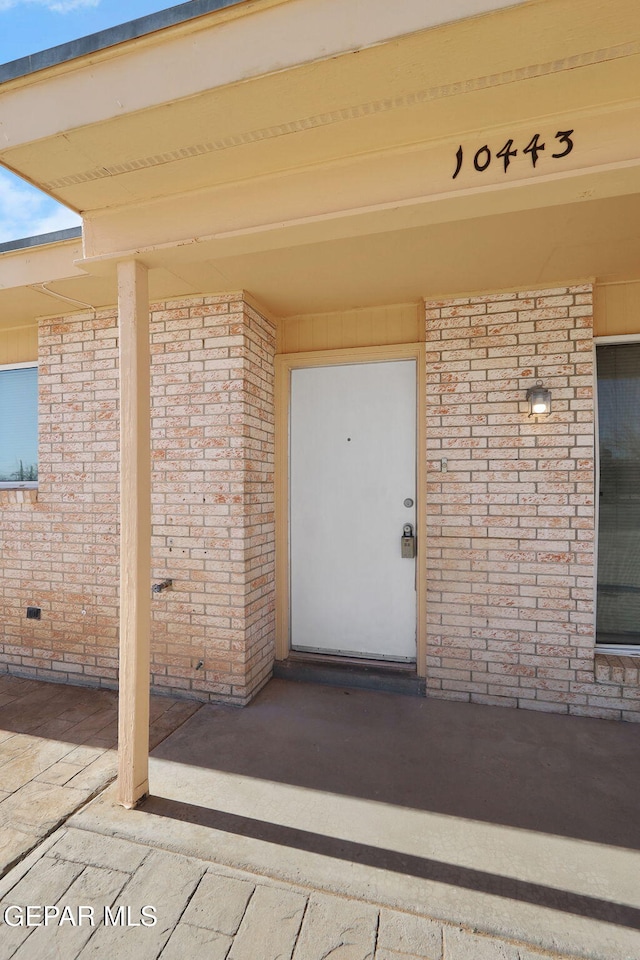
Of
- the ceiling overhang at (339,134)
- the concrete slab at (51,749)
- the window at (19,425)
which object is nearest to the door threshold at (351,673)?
the concrete slab at (51,749)

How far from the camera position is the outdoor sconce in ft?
9.37

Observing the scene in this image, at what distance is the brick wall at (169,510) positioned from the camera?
10.1 feet

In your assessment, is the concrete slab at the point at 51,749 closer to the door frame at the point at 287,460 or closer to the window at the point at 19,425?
the door frame at the point at 287,460

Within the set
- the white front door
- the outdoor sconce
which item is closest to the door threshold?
the white front door

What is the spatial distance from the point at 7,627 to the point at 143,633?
227 cm

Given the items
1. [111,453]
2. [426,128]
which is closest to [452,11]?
[426,128]

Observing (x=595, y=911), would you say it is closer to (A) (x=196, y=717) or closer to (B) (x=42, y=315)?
(A) (x=196, y=717)

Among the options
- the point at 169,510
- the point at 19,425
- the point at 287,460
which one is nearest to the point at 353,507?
the point at 287,460

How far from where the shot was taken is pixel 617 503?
9.93 feet

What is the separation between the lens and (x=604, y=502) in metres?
3.04

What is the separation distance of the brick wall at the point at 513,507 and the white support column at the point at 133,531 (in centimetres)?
181

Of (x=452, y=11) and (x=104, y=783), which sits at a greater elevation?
(x=452, y=11)

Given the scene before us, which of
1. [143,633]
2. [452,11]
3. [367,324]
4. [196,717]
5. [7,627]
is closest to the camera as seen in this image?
[452,11]

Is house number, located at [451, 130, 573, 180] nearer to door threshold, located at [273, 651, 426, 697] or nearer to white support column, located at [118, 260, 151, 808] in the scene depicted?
white support column, located at [118, 260, 151, 808]
